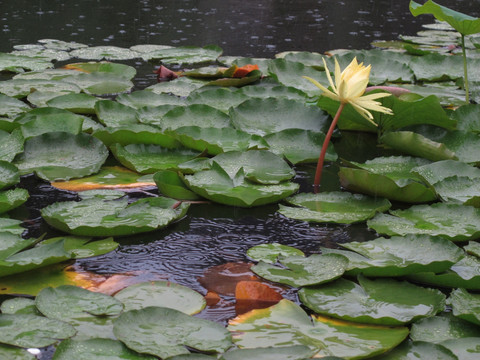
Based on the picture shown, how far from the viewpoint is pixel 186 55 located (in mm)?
3662

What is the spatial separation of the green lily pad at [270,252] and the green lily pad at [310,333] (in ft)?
0.76

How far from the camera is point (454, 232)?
1628 millimetres

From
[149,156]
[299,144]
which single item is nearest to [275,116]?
[299,144]

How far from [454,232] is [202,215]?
2.15ft

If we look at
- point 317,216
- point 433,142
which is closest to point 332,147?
point 433,142

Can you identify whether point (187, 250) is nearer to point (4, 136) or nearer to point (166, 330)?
point (166, 330)

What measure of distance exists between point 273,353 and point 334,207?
0.76 meters

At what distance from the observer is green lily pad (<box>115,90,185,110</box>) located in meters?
2.61

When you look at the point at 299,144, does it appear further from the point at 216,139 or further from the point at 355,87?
the point at 355,87

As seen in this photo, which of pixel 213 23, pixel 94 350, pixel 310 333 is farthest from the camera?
pixel 213 23

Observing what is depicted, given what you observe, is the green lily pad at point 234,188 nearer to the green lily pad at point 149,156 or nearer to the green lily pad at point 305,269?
the green lily pad at point 149,156

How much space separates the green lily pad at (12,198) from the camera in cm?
168

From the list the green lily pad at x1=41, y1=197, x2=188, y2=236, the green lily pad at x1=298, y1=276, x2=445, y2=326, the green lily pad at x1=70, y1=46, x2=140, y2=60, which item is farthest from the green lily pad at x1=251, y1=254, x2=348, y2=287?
the green lily pad at x1=70, y1=46, x2=140, y2=60

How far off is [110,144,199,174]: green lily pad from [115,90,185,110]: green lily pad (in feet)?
1.57
